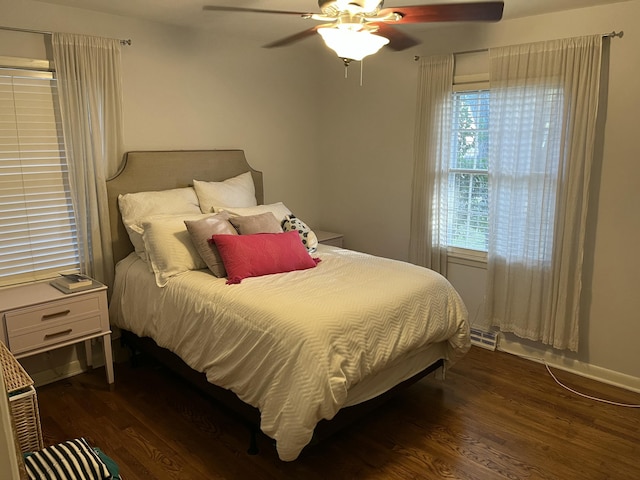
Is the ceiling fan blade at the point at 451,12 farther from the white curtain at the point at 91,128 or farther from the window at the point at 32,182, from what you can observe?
the window at the point at 32,182

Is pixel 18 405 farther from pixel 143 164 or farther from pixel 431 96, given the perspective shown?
pixel 431 96

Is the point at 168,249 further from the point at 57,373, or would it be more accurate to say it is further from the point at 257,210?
the point at 57,373

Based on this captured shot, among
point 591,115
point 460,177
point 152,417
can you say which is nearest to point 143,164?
point 152,417

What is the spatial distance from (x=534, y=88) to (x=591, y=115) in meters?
0.42

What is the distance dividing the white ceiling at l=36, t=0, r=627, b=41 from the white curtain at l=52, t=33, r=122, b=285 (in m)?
0.25

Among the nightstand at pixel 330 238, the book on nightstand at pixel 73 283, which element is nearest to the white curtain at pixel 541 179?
the nightstand at pixel 330 238

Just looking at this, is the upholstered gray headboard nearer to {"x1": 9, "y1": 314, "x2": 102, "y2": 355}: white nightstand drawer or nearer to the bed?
the bed

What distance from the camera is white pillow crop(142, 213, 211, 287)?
114 inches

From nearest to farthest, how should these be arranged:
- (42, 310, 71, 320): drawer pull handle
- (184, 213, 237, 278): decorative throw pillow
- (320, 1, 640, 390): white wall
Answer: (42, 310, 71, 320): drawer pull handle → (184, 213, 237, 278): decorative throw pillow → (320, 1, 640, 390): white wall

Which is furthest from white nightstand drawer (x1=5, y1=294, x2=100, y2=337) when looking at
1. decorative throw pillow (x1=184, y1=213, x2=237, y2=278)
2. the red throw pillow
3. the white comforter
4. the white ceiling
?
the white ceiling

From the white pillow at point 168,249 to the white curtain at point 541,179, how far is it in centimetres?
217

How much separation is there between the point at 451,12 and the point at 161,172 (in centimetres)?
233

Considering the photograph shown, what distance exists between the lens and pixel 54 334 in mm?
2768

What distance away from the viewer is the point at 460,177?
381 centimetres
